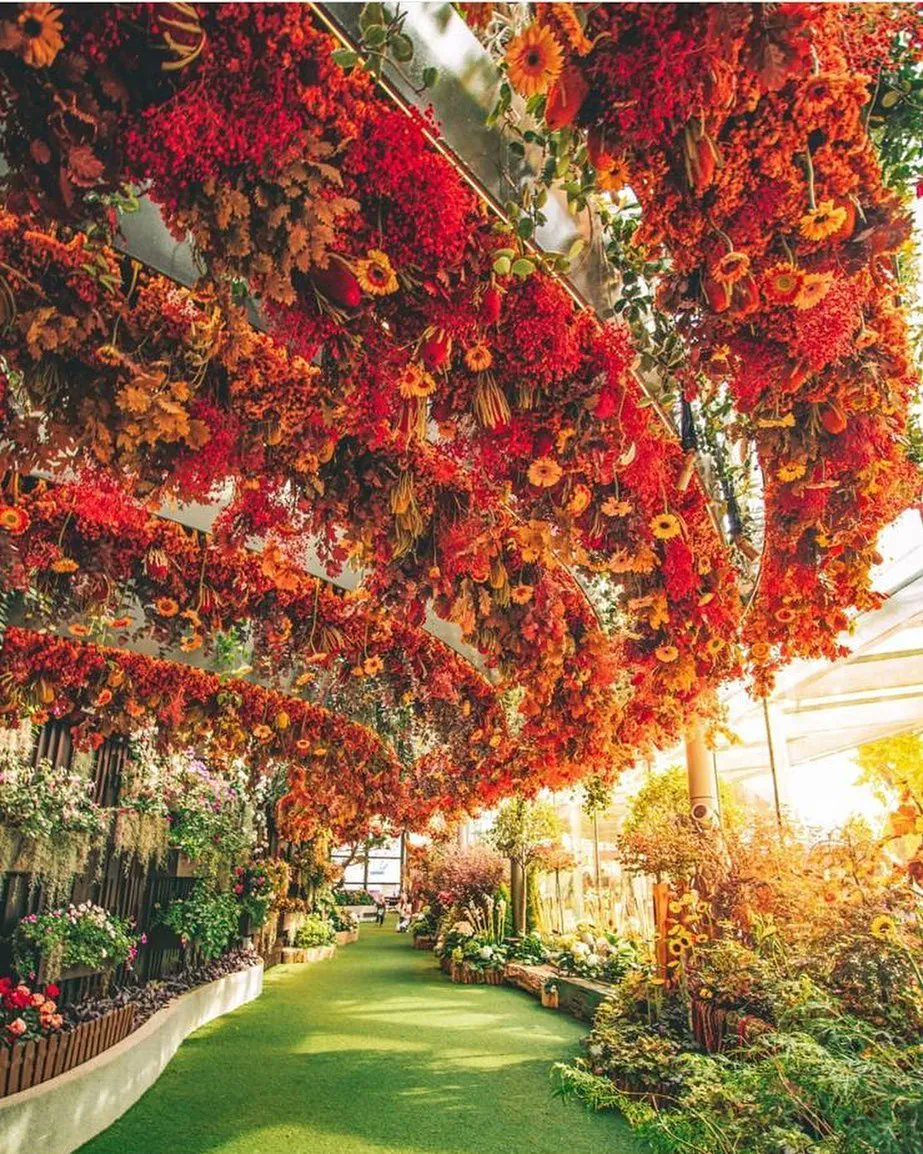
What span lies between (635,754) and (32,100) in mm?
5650

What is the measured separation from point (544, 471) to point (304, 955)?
12915 millimetres

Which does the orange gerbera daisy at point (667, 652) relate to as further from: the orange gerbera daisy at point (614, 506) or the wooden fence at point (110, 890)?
the wooden fence at point (110, 890)

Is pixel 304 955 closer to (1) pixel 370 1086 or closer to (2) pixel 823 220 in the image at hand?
(1) pixel 370 1086

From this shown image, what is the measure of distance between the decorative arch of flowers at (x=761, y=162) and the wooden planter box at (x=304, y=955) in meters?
13.1

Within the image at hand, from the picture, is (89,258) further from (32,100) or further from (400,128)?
(400,128)

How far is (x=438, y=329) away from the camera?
1.87 metres

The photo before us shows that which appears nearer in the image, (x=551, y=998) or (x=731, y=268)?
(x=731, y=268)

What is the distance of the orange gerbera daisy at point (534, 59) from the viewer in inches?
48.7

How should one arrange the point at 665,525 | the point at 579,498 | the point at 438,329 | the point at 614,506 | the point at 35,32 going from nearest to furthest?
1. the point at 35,32
2. the point at 438,329
3. the point at 579,498
4. the point at 614,506
5. the point at 665,525

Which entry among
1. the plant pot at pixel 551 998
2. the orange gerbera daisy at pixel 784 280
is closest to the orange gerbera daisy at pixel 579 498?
the orange gerbera daisy at pixel 784 280

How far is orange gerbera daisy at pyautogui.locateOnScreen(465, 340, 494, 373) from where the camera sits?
202 cm

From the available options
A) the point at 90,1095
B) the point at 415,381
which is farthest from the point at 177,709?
the point at 415,381

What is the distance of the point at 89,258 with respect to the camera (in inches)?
81.7

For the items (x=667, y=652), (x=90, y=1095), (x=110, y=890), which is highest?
(x=667, y=652)
